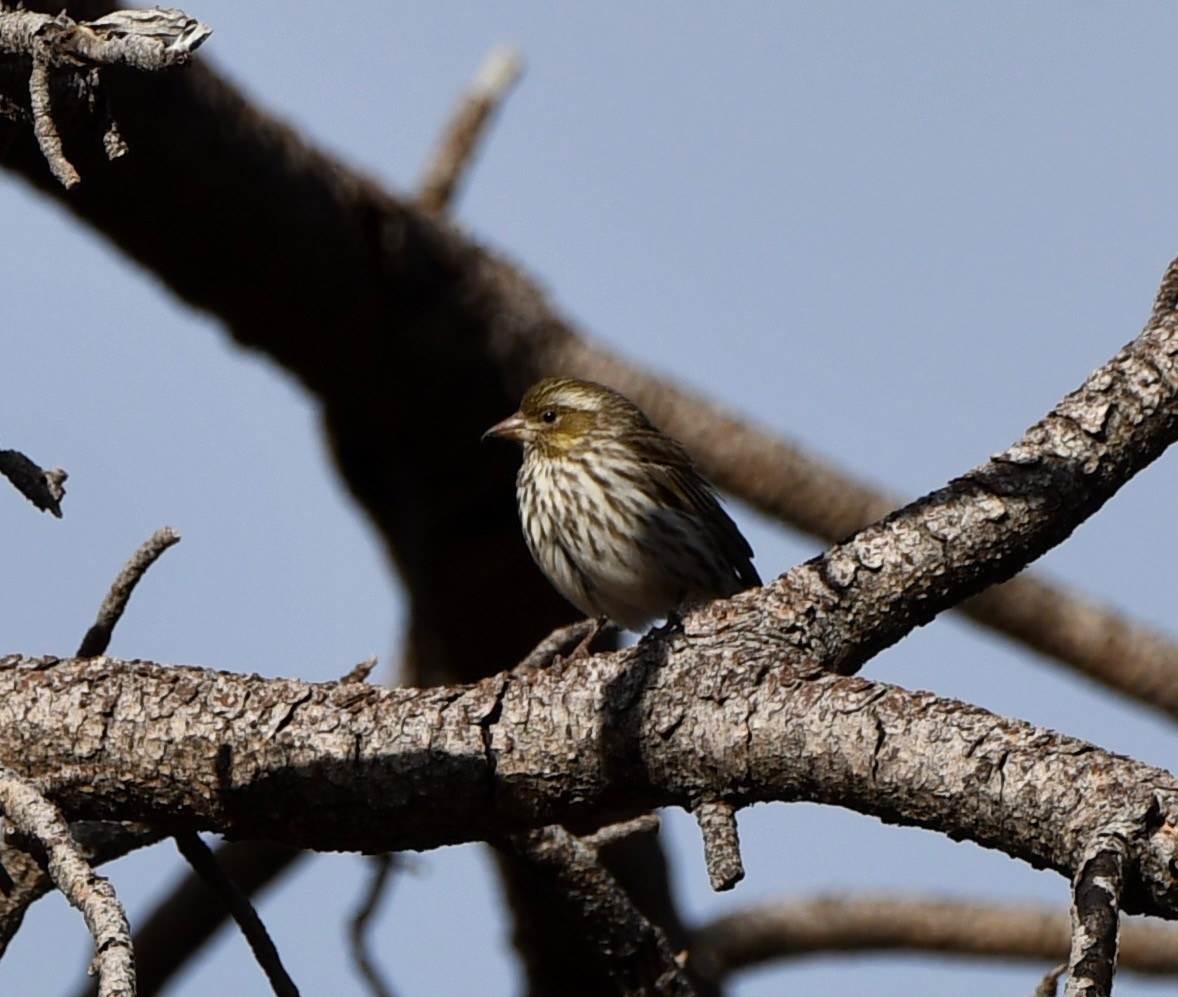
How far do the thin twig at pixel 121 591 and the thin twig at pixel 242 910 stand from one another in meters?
0.44

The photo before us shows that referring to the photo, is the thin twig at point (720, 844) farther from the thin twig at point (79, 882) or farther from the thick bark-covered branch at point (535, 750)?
the thin twig at point (79, 882)

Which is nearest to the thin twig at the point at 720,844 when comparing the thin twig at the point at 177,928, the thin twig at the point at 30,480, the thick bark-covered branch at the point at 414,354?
the thin twig at the point at 30,480

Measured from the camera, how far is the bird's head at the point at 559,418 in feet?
21.9

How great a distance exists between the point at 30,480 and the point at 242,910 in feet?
3.33

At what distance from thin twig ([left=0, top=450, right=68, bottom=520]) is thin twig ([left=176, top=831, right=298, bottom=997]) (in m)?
0.84

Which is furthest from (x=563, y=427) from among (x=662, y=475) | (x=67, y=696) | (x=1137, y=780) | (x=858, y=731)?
(x=1137, y=780)

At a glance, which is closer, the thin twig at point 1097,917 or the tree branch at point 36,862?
the thin twig at point 1097,917

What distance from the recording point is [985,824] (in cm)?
279

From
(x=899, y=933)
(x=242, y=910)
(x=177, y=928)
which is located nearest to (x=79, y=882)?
(x=242, y=910)

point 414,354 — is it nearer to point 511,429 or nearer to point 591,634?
point 511,429

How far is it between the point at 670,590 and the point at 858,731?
3187 mm

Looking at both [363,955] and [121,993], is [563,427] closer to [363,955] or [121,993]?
[363,955]

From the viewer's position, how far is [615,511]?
6.39 meters

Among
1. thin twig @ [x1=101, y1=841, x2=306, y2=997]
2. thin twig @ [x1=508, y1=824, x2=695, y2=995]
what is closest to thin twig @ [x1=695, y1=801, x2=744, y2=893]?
thin twig @ [x1=508, y1=824, x2=695, y2=995]
